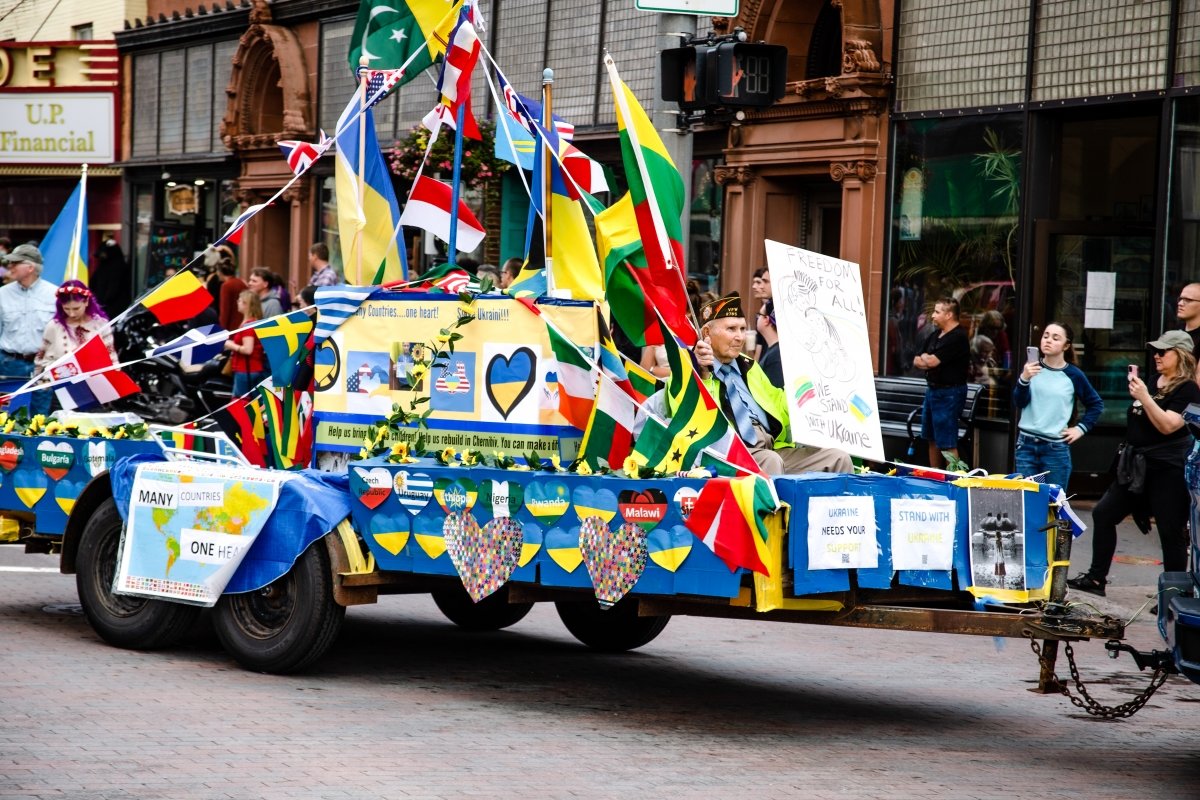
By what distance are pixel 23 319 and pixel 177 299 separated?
5153mm

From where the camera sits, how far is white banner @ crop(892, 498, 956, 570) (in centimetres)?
704

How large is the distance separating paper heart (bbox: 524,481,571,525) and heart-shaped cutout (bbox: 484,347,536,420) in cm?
55

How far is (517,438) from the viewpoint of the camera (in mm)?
7887

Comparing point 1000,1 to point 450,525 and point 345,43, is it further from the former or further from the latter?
point 345,43

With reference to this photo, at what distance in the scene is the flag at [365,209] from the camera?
9.84 metres

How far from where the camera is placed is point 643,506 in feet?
23.5

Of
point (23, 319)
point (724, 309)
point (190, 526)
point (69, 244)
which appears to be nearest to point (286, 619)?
point (190, 526)

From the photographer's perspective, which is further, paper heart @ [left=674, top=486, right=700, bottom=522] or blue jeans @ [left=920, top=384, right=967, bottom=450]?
blue jeans @ [left=920, top=384, right=967, bottom=450]

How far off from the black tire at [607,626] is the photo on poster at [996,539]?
7.37 feet

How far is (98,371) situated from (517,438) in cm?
317

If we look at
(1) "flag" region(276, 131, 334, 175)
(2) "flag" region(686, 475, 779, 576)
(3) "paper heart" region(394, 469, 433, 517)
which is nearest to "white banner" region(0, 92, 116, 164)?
(1) "flag" region(276, 131, 334, 175)

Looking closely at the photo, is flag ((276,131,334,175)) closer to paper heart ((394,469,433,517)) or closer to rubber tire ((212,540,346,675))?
paper heart ((394,469,433,517))

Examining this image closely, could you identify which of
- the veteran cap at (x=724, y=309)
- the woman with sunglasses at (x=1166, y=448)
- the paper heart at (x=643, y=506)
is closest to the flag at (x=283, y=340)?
the veteran cap at (x=724, y=309)

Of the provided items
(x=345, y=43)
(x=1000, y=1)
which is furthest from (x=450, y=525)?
(x=345, y=43)
